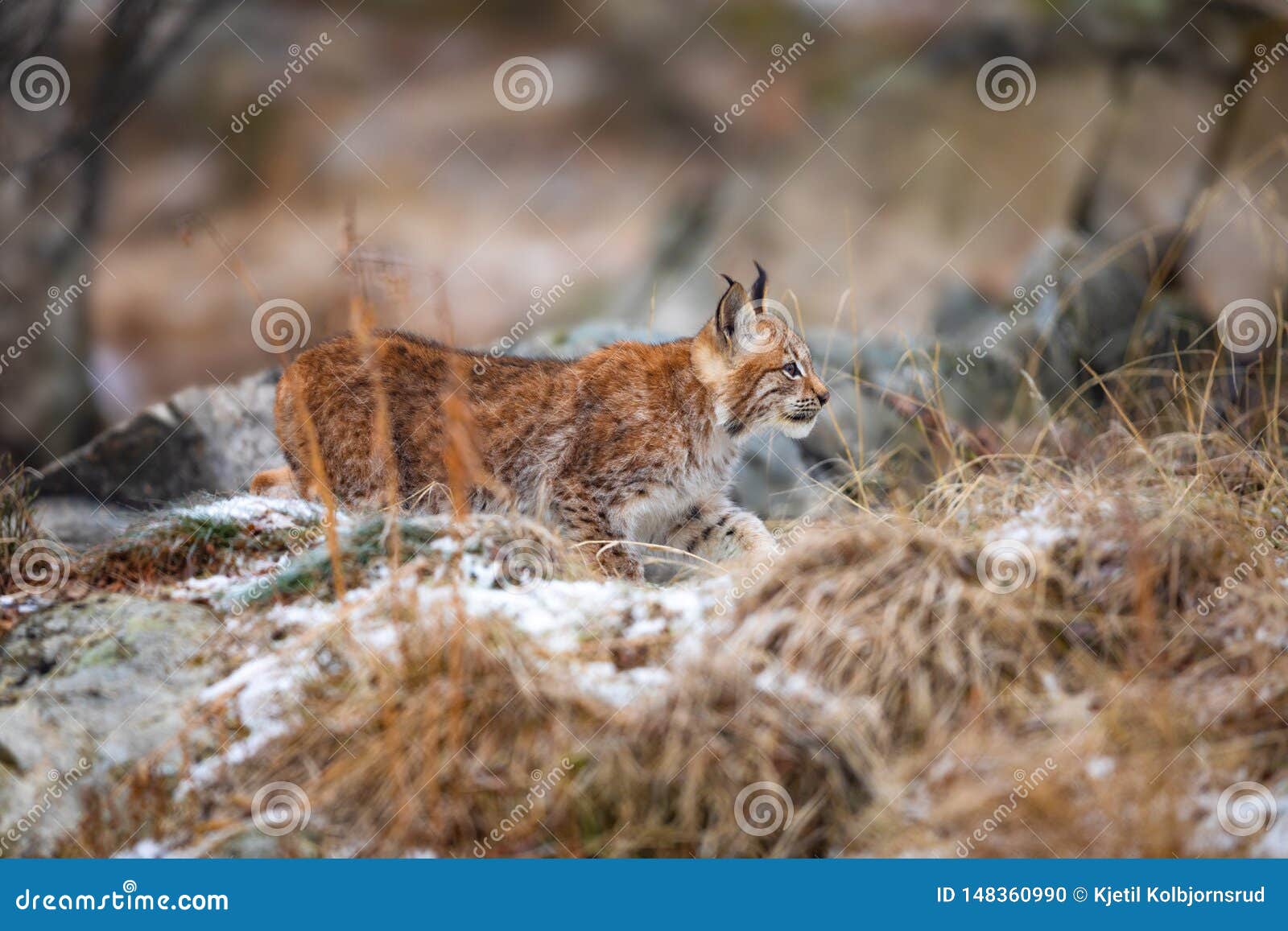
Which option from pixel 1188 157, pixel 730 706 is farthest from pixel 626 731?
pixel 1188 157

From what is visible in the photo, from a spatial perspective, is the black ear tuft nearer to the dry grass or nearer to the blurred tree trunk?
the dry grass

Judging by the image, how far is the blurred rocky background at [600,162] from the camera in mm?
10414

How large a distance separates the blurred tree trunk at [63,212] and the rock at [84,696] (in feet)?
19.9

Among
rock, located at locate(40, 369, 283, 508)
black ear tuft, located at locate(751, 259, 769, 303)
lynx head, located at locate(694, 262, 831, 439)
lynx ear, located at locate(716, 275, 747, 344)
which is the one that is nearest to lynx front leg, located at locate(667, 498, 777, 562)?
lynx head, located at locate(694, 262, 831, 439)

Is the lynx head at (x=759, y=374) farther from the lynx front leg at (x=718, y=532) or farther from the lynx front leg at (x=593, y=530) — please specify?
the lynx front leg at (x=593, y=530)

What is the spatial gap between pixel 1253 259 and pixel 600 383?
687 centimetres

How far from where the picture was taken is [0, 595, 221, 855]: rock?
12.9 feet

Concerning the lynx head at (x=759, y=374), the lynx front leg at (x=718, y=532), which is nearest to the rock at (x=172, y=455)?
the lynx front leg at (x=718, y=532)

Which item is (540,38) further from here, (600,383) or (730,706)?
(730,706)

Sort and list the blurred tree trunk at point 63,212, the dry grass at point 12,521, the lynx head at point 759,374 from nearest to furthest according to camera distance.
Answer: the dry grass at point 12,521 → the lynx head at point 759,374 → the blurred tree trunk at point 63,212

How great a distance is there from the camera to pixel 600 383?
20.7 feet

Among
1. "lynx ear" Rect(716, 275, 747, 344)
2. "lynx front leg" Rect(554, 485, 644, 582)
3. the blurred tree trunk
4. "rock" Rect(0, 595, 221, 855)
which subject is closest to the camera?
"rock" Rect(0, 595, 221, 855)

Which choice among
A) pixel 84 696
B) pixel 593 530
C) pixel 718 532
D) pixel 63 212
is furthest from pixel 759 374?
pixel 63 212

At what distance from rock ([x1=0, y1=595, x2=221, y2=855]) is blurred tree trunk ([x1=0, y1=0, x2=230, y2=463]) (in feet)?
19.9
